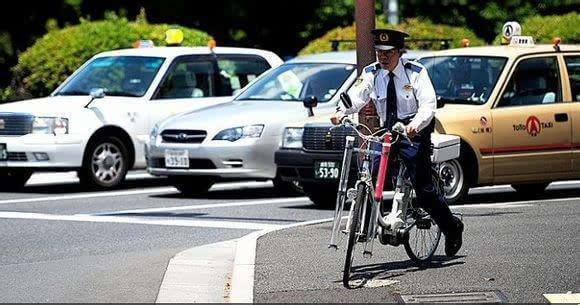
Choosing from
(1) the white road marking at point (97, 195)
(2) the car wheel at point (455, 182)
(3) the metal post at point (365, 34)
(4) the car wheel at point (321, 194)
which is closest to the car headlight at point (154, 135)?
(1) the white road marking at point (97, 195)

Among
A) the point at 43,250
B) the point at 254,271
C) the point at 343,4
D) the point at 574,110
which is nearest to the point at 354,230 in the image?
the point at 254,271

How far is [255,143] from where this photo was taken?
602 inches

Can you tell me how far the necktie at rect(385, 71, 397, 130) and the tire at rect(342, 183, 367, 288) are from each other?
67 centimetres

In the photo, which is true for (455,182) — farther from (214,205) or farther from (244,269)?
(244,269)

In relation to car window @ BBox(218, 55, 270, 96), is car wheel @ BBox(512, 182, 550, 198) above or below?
below

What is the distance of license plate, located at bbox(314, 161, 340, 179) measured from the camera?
1395 cm

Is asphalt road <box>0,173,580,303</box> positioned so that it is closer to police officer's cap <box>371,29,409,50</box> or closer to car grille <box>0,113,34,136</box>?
car grille <box>0,113,34,136</box>

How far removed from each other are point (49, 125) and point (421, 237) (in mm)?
7229

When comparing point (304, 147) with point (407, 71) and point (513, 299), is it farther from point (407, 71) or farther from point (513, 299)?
point (513, 299)

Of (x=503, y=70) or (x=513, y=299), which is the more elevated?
(x=503, y=70)

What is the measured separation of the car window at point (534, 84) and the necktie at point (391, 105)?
16.2ft

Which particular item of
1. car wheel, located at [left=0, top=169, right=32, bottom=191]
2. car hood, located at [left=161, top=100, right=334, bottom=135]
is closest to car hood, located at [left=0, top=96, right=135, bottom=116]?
car wheel, located at [left=0, top=169, right=32, bottom=191]

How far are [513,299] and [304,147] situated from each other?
567 centimetres

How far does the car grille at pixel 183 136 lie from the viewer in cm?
1555
